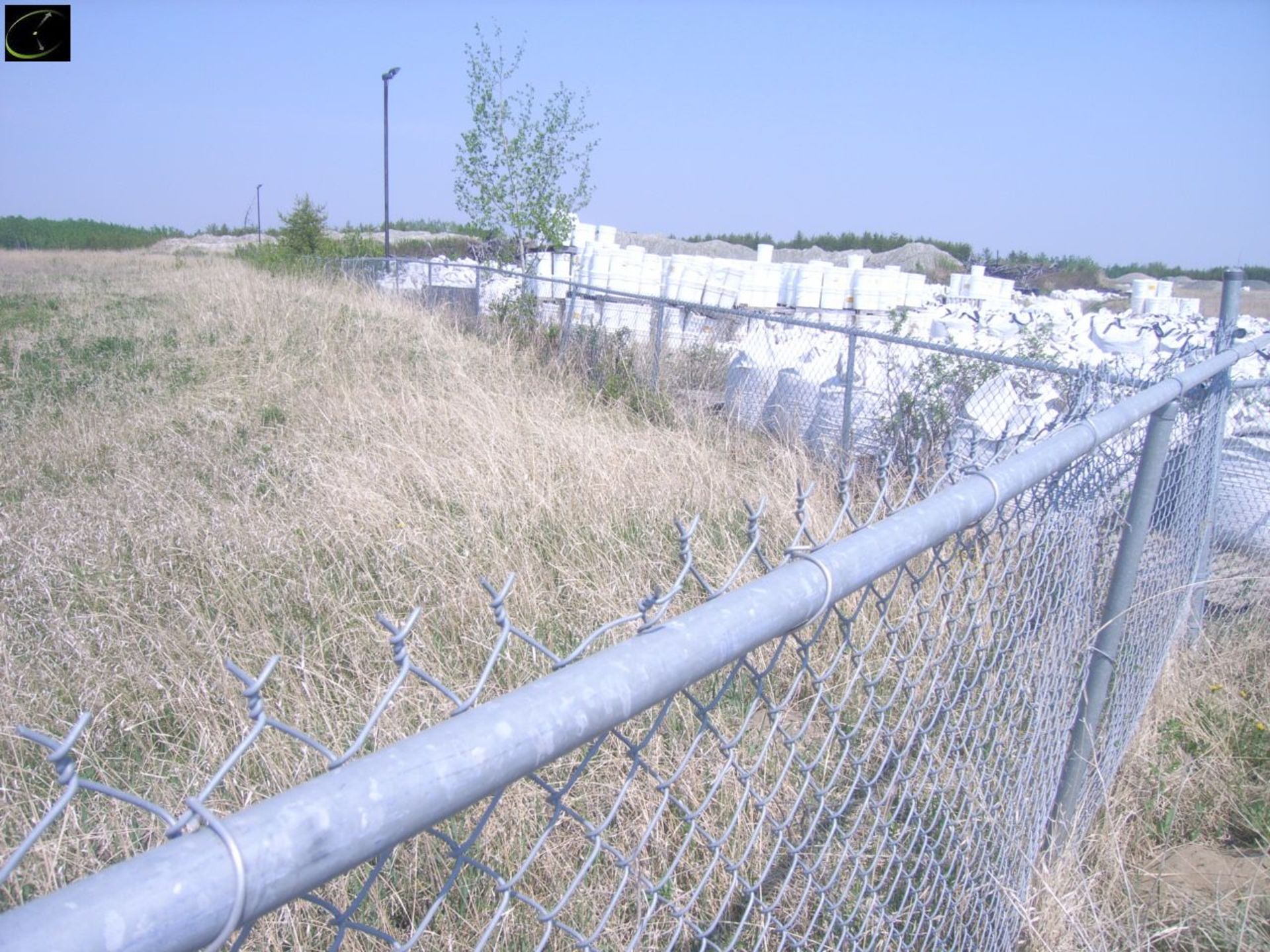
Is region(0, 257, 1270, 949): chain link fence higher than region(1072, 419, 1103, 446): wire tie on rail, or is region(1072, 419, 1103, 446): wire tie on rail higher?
region(1072, 419, 1103, 446): wire tie on rail

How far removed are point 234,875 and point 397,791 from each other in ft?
0.39

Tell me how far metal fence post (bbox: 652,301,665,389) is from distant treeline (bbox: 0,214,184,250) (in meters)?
54.6

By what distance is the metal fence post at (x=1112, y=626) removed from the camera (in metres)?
2.26

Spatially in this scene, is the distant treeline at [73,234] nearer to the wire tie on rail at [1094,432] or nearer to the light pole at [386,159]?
the light pole at [386,159]

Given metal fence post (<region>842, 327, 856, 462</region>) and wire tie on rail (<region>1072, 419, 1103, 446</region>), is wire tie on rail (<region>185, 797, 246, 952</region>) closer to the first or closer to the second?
wire tie on rail (<region>1072, 419, 1103, 446</region>)

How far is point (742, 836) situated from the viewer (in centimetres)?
242

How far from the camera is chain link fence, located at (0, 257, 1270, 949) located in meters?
0.62

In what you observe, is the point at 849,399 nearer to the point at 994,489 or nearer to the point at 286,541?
the point at 286,541

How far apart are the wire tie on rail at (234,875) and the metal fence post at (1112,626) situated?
226 centimetres

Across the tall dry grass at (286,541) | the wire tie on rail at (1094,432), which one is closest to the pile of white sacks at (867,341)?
the wire tie on rail at (1094,432)

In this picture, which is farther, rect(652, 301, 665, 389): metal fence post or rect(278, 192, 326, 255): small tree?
rect(278, 192, 326, 255): small tree

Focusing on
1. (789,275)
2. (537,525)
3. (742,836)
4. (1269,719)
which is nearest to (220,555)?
(537,525)

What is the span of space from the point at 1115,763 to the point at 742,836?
1.25 meters

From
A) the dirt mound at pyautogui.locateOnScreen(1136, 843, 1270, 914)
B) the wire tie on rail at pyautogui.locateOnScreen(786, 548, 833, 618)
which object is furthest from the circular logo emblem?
the dirt mound at pyautogui.locateOnScreen(1136, 843, 1270, 914)
